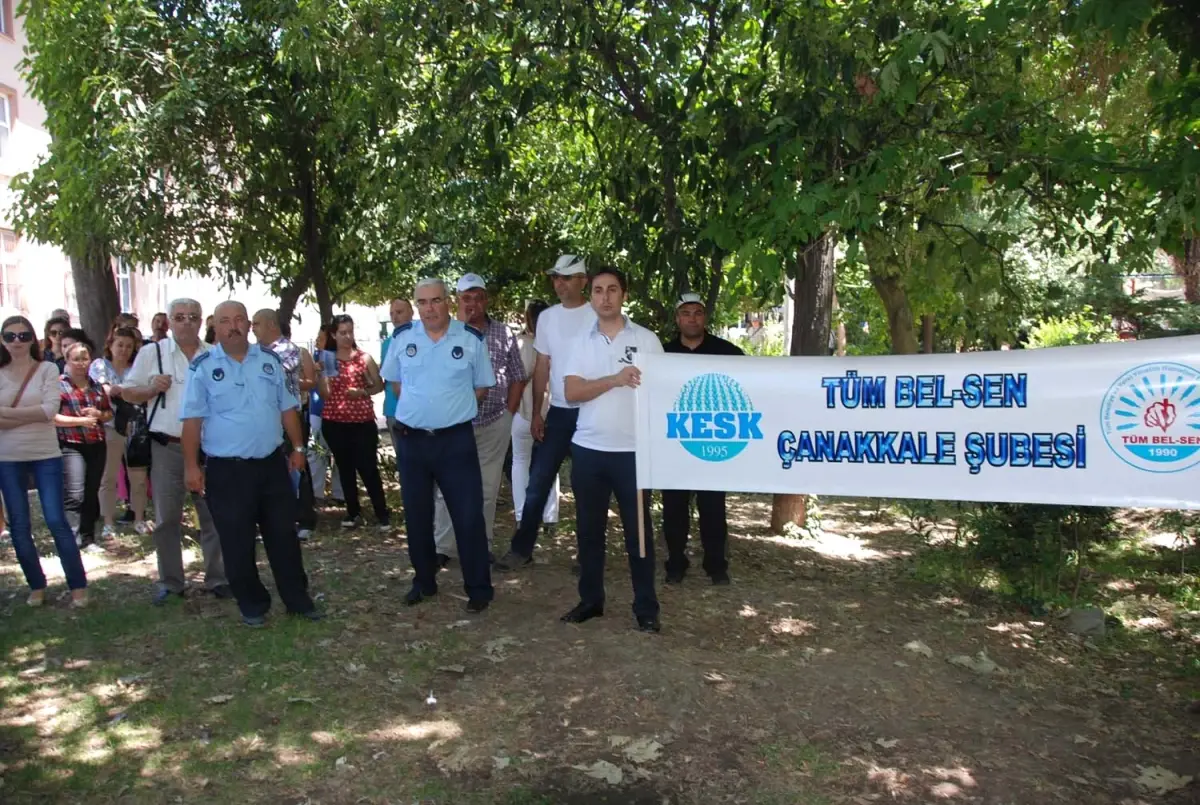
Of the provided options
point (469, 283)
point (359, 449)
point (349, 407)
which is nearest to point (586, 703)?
point (469, 283)

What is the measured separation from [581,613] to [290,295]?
801 centimetres

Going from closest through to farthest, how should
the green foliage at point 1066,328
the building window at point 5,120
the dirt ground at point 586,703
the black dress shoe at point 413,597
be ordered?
the dirt ground at point 586,703
the black dress shoe at point 413,597
the green foliage at point 1066,328
the building window at point 5,120

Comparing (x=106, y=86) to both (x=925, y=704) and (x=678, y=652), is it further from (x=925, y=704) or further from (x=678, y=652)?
(x=925, y=704)

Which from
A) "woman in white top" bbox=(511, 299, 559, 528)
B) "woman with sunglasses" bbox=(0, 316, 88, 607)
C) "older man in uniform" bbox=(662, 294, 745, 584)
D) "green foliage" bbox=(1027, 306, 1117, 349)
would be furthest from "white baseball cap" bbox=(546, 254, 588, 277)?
"green foliage" bbox=(1027, 306, 1117, 349)

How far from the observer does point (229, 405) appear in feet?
18.7

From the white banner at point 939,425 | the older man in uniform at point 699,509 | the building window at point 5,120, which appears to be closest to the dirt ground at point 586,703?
the older man in uniform at point 699,509

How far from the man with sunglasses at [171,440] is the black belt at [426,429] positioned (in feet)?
4.14

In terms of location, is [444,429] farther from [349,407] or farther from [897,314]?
[897,314]

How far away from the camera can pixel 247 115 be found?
32.9 ft

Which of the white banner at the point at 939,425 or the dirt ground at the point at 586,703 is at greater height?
the white banner at the point at 939,425

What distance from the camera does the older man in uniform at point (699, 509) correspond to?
21.5 ft

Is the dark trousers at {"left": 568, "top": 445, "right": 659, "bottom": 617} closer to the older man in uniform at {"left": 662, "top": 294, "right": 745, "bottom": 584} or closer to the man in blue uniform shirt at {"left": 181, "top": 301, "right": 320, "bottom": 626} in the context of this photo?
the older man in uniform at {"left": 662, "top": 294, "right": 745, "bottom": 584}

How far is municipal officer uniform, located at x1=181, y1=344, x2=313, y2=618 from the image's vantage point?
5691mm

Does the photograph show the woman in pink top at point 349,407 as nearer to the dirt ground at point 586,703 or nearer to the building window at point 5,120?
the dirt ground at point 586,703
